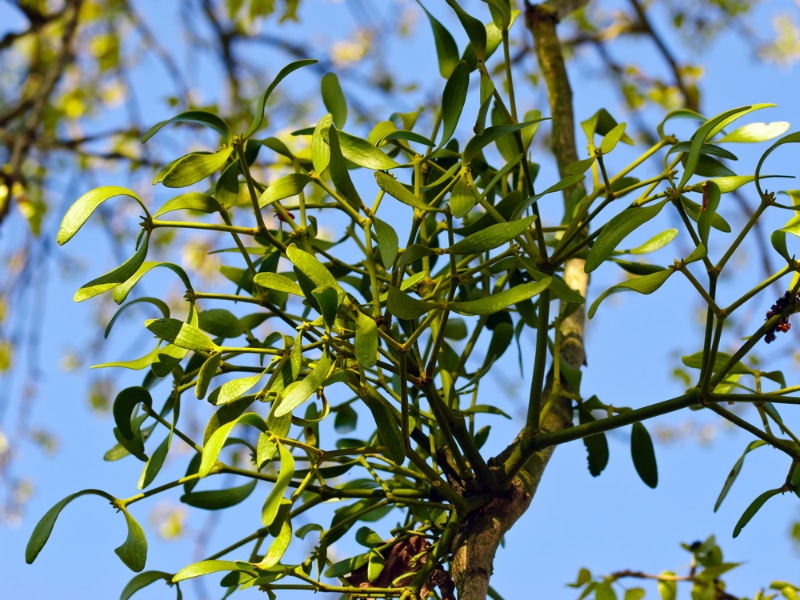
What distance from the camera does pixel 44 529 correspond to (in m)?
0.48

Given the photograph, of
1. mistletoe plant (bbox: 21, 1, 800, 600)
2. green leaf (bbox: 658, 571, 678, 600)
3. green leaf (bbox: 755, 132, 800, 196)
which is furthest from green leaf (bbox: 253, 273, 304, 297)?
green leaf (bbox: 658, 571, 678, 600)

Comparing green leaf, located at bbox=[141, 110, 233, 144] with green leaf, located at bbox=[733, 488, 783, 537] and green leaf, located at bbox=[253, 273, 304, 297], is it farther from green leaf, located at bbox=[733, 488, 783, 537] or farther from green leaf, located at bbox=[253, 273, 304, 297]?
green leaf, located at bbox=[733, 488, 783, 537]

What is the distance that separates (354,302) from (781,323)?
0.24 m

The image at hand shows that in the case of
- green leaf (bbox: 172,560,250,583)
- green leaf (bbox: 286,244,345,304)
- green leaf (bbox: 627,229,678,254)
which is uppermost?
green leaf (bbox: 627,229,678,254)

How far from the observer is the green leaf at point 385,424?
17.6 inches

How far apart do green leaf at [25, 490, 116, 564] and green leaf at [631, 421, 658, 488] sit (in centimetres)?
36

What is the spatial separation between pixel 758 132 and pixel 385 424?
11.4 inches

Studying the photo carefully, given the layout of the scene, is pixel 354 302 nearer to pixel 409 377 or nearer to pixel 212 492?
pixel 409 377

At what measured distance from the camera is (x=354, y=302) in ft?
1.54

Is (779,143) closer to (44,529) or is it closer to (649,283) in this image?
(649,283)

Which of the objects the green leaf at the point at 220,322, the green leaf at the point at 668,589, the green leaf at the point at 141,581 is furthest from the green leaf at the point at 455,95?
the green leaf at the point at 668,589

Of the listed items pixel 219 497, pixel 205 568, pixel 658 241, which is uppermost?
pixel 658 241

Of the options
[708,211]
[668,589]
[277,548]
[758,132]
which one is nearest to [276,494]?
[277,548]

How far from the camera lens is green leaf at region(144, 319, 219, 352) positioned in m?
0.47
